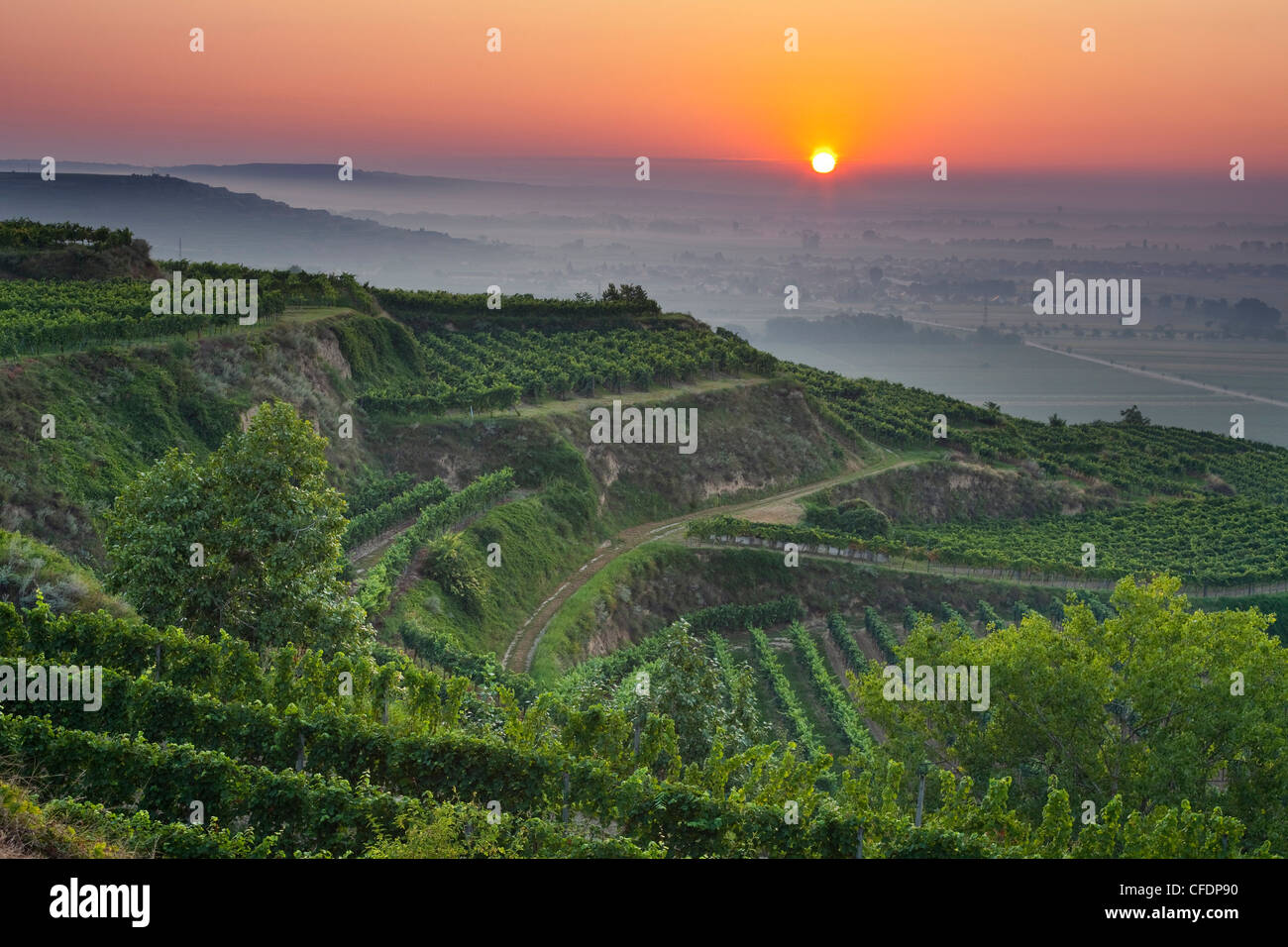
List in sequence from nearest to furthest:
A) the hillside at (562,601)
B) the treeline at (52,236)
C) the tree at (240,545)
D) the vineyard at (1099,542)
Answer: the hillside at (562,601)
the tree at (240,545)
the vineyard at (1099,542)
the treeline at (52,236)

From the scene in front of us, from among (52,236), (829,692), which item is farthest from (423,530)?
(52,236)

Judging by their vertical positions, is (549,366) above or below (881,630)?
above

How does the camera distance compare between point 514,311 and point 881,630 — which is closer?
point 881,630

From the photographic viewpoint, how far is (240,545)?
3391 centimetres

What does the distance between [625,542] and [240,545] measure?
38.2m

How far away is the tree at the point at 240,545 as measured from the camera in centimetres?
3331

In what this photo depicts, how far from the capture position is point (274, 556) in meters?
33.8

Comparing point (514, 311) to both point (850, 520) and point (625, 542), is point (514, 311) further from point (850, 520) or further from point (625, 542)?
point (850, 520)

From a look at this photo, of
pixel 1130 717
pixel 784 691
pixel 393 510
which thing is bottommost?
pixel 784 691

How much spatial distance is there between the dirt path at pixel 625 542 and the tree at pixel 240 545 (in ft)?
53.7

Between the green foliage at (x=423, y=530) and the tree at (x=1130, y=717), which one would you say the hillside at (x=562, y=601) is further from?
the green foliage at (x=423, y=530)

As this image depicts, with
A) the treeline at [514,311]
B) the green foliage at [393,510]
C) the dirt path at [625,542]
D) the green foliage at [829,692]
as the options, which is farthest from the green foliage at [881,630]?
the treeline at [514,311]
